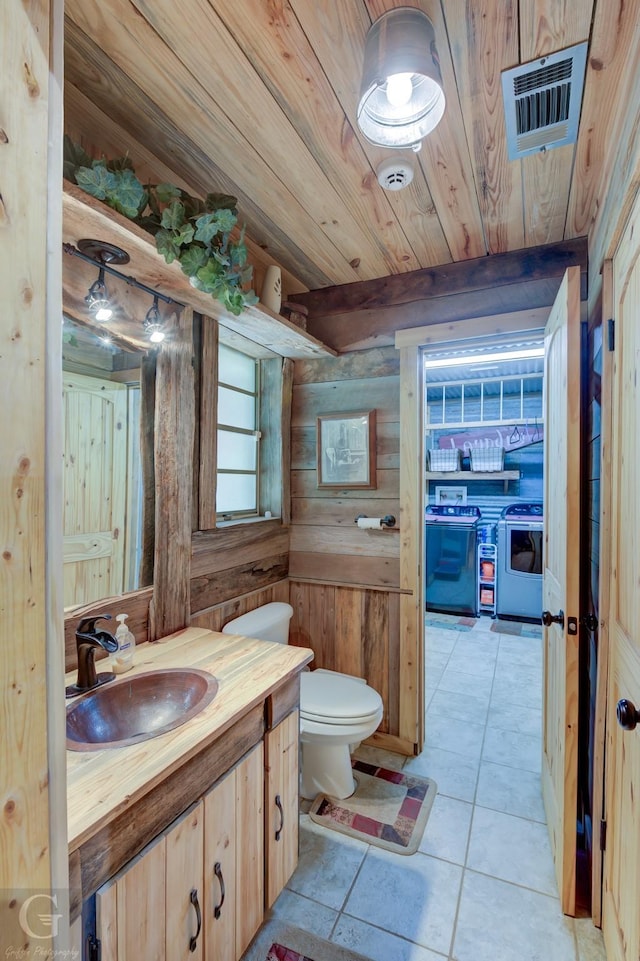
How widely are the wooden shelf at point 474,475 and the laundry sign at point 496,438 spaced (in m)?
0.27

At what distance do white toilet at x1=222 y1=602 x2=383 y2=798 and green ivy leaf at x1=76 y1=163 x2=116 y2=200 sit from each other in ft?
5.35

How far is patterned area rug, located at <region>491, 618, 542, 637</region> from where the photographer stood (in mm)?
4055

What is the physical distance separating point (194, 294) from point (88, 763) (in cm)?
145

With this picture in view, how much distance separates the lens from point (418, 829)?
1.78m

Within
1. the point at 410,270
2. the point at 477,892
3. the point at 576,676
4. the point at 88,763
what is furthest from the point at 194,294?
the point at 477,892

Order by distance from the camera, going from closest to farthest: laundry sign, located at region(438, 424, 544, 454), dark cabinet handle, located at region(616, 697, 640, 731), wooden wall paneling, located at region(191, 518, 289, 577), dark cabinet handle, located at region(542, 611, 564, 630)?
dark cabinet handle, located at region(616, 697, 640, 731)
dark cabinet handle, located at region(542, 611, 564, 630)
wooden wall paneling, located at region(191, 518, 289, 577)
laundry sign, located at region(438, 424, 544, 454)

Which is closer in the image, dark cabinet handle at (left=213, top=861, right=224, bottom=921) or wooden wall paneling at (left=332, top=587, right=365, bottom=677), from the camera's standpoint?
dark cabinet handle at (left=213, top=861, right=224, bottom=921)

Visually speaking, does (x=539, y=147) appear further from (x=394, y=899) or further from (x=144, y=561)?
(x=394, y=899)

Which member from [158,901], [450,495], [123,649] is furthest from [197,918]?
[450,495]

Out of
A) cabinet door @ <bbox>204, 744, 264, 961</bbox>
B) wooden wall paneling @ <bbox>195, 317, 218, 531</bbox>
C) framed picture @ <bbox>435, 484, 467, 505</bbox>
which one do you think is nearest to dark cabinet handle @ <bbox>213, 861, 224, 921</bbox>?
cabinet door @ <bbox>204, 744, 264, 961</bbox>

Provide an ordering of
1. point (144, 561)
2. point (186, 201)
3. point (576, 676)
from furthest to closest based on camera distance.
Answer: point (144, 561), point (576, 676), point (186, 201)

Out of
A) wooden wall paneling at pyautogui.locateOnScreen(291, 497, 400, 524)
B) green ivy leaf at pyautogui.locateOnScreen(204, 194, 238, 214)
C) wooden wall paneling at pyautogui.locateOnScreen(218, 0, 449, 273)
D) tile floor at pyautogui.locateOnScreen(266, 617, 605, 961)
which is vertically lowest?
tile floor at pyautogui.locateOnScreen(266, 617, 605, 961)

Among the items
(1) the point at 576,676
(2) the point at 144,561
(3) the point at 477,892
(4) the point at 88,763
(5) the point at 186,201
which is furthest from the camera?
(2) the point at 144,561

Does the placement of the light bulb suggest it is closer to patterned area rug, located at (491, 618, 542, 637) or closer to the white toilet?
the white toilet
